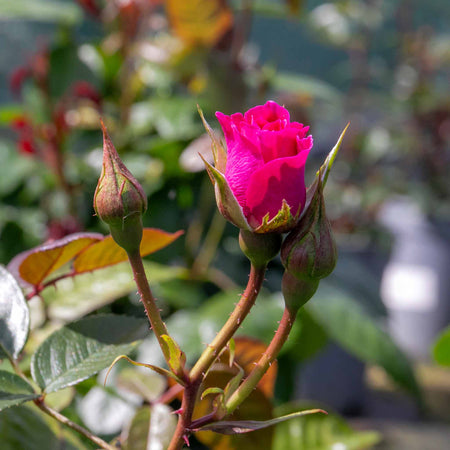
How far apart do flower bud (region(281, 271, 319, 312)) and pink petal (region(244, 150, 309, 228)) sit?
22mm

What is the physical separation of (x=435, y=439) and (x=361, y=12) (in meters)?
1.33

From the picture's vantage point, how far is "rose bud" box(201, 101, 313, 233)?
6.9 inches

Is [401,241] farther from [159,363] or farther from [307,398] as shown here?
[159,363]

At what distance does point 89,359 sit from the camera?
23 centimetres

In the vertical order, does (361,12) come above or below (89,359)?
below

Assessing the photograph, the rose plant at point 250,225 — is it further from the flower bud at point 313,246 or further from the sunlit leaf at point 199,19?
the sunlit leaf at point 199,19

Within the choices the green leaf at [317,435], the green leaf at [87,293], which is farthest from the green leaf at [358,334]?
the green leaf at [87,293]

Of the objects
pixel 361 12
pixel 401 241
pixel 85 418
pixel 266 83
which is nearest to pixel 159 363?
pixel 85 418

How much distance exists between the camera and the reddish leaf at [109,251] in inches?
10.0

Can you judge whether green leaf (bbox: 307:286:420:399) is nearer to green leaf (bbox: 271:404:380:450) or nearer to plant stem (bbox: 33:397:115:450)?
green leaf (bbox: 271:404:380:450)

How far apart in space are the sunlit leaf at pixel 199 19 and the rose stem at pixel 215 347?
2.02ft

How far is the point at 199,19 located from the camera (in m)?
0.74

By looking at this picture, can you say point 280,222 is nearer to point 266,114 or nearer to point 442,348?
point 266,114

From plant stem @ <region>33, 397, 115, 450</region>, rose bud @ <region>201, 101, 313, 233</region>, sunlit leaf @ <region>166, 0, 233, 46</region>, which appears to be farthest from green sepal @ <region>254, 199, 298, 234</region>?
sunlit leaf @ <region>166, 0, 233, 46</region>
